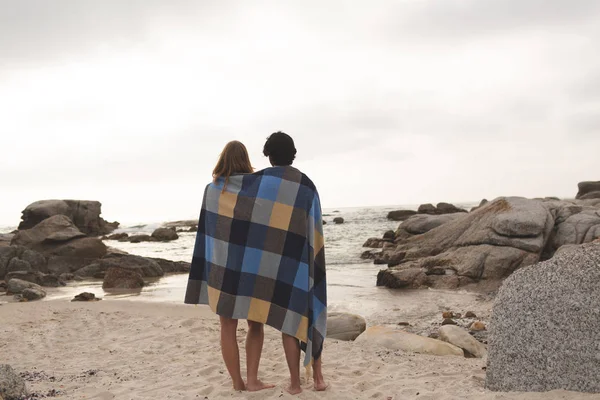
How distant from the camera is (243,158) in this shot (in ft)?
15.6

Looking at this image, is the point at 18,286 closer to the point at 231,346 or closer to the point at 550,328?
the point at 231,346

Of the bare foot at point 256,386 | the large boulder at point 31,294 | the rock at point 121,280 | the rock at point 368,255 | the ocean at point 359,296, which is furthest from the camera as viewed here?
the rock at point 368,255

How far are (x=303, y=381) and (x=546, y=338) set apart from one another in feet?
7.35

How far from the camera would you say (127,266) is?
16.7 meters

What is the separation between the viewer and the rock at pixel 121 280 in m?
14.1

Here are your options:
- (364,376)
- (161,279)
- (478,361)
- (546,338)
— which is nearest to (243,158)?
(364,376)

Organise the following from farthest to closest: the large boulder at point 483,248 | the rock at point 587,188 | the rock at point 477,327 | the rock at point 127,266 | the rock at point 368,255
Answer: the rock at point 587,188
the rock at point 368,255
the rock at point 127,266
the large boulder at point 483,248
the rock at point 477,327

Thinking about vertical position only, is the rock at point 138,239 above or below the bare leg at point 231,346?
below

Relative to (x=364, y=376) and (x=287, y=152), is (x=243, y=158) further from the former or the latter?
(x=364, y=376)

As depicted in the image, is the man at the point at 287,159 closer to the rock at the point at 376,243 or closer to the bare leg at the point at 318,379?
the bare leg at the point at 318,379

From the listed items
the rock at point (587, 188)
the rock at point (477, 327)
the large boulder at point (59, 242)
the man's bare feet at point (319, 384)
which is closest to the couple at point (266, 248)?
the man's bare feet at point (319, 384)

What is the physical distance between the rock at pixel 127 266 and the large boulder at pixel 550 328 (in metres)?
13.7

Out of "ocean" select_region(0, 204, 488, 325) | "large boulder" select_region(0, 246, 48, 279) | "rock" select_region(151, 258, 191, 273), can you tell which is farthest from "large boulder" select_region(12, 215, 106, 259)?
"ocean" select_region(0, 204, 488, 325)

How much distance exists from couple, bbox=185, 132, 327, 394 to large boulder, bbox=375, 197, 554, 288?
9.79 metres
